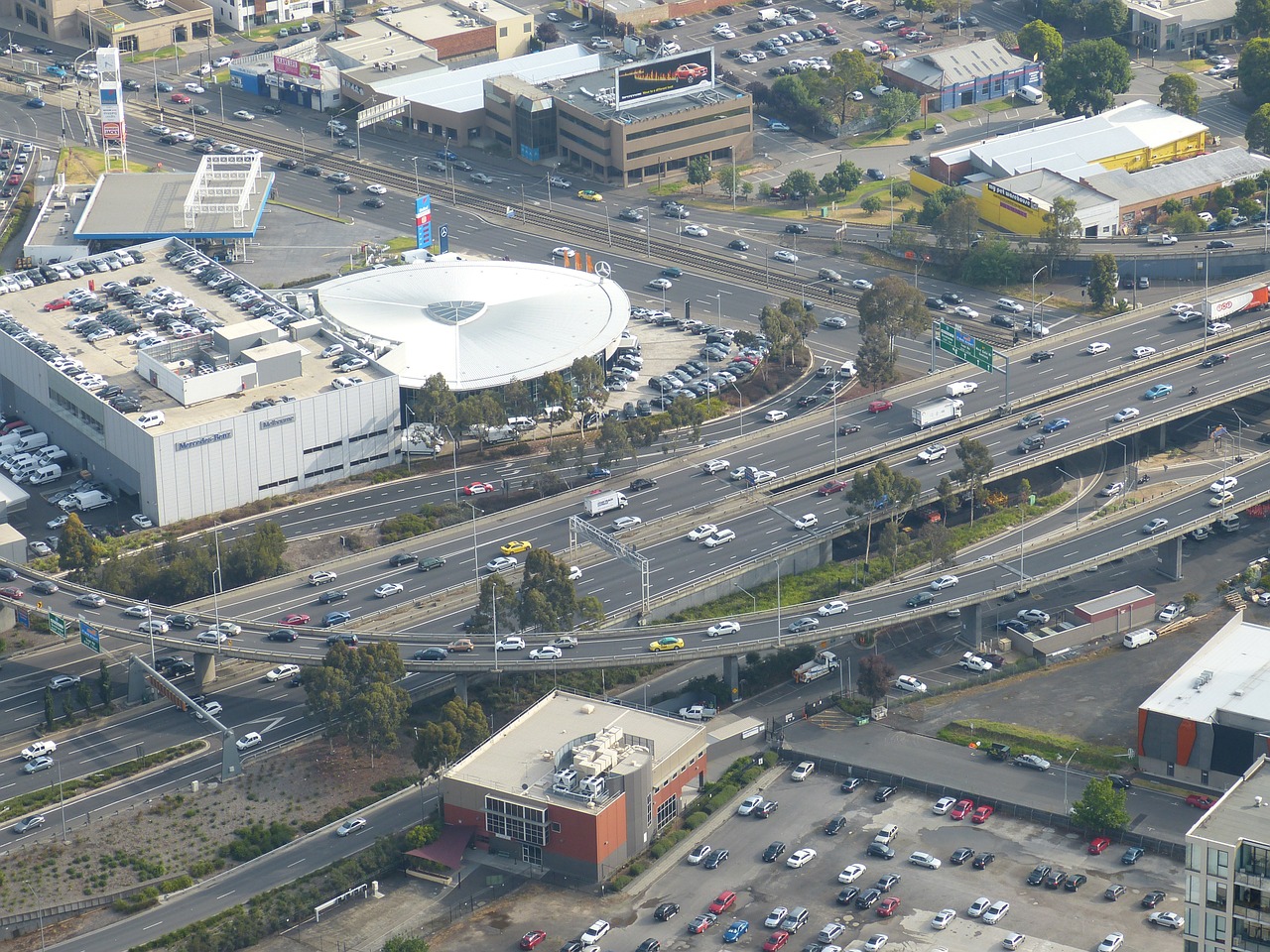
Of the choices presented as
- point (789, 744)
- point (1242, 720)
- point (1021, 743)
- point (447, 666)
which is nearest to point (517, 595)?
point (447, 666)

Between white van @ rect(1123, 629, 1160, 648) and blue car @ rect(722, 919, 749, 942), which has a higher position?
white van @ rect(1123, 629, 1160, 648)

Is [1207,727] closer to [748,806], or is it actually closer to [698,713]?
[748,806]

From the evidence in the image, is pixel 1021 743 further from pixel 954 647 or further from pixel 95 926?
pixel 95 926

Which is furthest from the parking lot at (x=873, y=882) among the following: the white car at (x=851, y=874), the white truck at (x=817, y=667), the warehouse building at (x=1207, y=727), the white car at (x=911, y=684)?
the white truck at (x=817, y=667)

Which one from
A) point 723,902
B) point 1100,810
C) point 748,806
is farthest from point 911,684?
point 723,902

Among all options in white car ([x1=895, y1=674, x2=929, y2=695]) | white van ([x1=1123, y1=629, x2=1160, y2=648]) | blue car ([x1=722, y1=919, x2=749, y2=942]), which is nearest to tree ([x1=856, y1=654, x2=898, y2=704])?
white car ([x1=895, y1=674, x2=929, y2=695])

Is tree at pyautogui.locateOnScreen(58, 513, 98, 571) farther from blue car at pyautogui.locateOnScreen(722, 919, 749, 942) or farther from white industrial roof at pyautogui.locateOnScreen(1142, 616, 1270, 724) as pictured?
white industrial roof at pyautogui.locateOnScreen(1142, 616, 1270, 724)

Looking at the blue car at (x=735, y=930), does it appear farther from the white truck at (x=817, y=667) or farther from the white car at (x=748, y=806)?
the white truck at (x=817, y=667)
